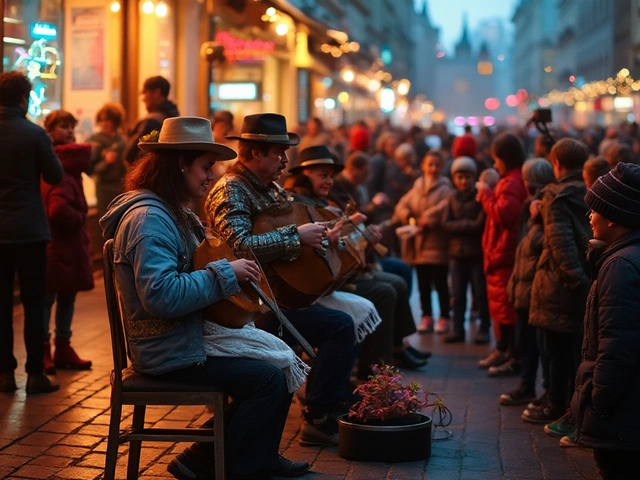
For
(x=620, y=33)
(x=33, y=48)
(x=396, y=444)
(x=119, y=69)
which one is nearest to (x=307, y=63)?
(x=119, y=69)

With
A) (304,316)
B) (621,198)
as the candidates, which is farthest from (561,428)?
(621,198)

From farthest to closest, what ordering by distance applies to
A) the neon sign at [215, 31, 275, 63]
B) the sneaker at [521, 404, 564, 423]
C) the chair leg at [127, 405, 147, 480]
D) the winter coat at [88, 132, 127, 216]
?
the neon sign at [215, 31, 275, 63]
the winter coat at [88, 132, 127, 216]
the sneaker at [521, 404, 564, 423]
the chair leg at [127, 405, 147, 480]

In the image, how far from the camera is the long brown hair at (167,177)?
202 inches

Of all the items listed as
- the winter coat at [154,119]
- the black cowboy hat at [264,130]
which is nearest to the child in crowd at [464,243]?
the winter coat at [154,119]

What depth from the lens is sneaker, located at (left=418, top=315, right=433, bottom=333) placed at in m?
11.4

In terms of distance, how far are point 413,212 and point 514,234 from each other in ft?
7.82

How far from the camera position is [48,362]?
334 inches

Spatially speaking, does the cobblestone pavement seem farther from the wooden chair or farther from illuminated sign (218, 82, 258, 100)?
illuminated sign (218, 82, 258, 100)

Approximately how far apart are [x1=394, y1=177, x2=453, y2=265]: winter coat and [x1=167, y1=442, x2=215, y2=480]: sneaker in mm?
5856

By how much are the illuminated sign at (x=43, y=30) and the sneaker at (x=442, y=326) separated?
207 inches

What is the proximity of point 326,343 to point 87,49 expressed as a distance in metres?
9.42

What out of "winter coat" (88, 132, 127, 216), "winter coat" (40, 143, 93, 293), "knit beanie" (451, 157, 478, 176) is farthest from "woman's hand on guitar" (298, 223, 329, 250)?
"winter coat" (88, 132, 127, 216)

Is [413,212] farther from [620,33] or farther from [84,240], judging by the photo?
[620,33]

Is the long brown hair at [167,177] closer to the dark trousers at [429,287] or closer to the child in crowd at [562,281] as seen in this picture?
the child in crowd at [562,281]
